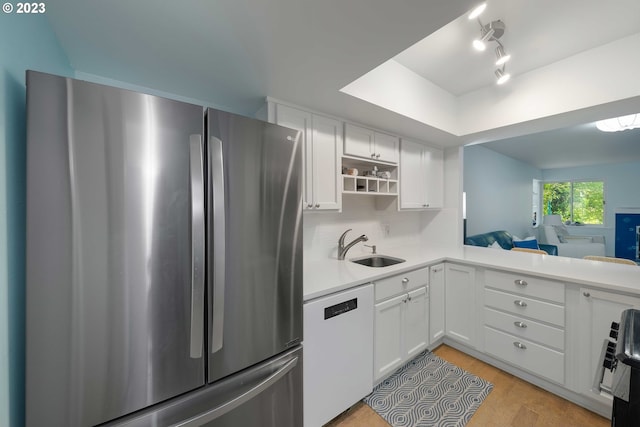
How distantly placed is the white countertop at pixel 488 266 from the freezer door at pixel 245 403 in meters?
0.37

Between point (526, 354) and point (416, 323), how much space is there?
814 millimetres

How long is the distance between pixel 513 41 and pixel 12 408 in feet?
9.78

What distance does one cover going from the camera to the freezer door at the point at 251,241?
0.90 meters

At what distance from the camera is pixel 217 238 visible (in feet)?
2.94

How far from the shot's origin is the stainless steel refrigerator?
67cm

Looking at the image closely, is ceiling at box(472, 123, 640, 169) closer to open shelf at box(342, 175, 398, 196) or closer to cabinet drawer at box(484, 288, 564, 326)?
open shelf at box(342, 175, 398, 196)

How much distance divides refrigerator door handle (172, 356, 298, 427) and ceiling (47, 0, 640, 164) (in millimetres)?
1529

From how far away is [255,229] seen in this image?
1012 mm

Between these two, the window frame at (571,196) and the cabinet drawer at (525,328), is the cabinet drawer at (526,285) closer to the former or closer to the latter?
the cabinet drawer at (525,328)

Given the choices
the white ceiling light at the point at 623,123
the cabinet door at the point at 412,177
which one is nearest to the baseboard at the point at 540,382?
the cabinet door at the point at 412,177

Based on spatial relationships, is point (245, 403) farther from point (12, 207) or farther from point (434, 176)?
point (434, 176)

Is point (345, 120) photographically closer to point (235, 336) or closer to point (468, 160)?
point (235, 336)

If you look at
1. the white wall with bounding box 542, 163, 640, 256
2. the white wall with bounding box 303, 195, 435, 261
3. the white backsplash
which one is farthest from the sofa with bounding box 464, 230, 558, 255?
the white wall with bounding box 542, 163, 640, 256

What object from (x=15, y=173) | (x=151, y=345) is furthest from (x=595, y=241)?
(x=15, y=173)
